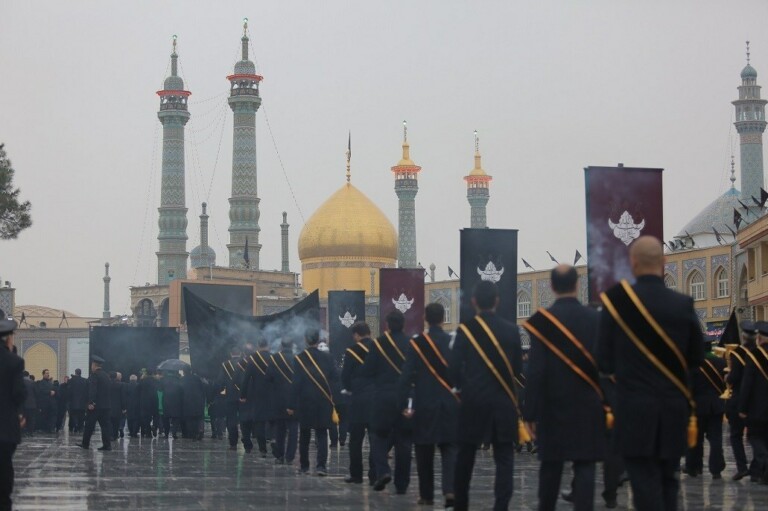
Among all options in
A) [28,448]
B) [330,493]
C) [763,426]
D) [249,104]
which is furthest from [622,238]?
[249,104]

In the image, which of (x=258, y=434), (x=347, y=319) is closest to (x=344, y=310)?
(x=347, y=319)

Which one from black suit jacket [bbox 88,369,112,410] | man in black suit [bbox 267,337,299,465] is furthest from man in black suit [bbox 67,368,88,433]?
man in black suit [bbox 267,337,299,465]

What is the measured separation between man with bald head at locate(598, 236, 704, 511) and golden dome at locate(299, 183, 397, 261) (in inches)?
2846

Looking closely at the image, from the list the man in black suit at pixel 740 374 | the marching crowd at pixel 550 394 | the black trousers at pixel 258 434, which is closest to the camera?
the marching crowd at pixel 550 394

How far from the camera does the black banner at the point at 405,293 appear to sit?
1017 inches

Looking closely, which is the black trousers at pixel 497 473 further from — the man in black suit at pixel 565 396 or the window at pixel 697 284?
the window at pixel 697 284

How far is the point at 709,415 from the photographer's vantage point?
14164mm

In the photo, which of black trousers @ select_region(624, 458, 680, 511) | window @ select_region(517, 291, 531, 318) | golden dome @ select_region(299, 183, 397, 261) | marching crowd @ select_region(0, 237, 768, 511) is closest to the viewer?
black trousers @ select_region(624, 458, 680, 511)

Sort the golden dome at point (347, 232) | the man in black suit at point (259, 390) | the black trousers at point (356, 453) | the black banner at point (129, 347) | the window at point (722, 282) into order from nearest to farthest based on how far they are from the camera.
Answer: the black trousers at point (356, 453) < the man in black suit at point (259, 390) < the black banner at point (129, 347) < the window at point (722, 282) < the golden dome at point (347, 232)

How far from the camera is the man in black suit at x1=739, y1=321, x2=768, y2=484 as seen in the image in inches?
508

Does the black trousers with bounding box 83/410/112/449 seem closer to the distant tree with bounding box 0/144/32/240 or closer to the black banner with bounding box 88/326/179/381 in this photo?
the distant tree with bounding box 0/144/32/240

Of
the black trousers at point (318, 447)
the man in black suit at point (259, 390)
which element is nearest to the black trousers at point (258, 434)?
the man in black suit at point (259, 390)

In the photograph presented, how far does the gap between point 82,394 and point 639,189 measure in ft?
46.5

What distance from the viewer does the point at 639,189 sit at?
1582cm
